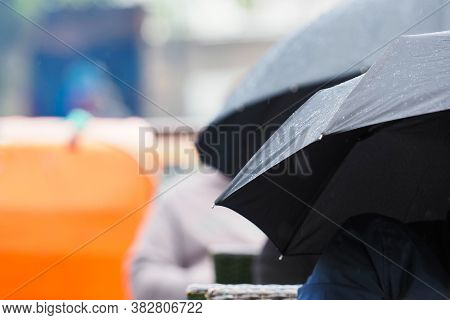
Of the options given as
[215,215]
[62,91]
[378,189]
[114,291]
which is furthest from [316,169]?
[62,91]

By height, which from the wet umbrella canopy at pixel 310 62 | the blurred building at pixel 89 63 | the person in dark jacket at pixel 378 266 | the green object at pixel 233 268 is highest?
the blurred building at pixel 89 63

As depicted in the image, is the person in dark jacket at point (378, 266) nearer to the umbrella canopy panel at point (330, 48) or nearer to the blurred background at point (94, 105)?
the umbrella canopy panel at point (330, 48)

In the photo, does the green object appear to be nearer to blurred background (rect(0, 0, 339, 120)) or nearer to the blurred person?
the blurred person

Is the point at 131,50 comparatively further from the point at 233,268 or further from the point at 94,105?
the point at 233,268

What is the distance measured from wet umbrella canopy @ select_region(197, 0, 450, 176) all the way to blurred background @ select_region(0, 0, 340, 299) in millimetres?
1125

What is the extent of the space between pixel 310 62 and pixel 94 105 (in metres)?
5.48

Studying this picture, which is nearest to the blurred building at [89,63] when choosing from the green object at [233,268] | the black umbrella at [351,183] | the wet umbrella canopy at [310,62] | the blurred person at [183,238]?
the blurred person at [183,238]

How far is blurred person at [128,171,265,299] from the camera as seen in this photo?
3406mm

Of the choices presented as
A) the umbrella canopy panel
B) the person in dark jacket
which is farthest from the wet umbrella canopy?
the person in dark jacket

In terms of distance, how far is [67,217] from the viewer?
4.06 meters

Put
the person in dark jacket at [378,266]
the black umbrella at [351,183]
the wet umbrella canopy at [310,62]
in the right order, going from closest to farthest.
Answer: the person in dark jacket at [378,266] → the black umbrella at [351,183] → the wet umbrella canopy at [310,62]

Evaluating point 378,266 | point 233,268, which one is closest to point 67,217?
point 233,268

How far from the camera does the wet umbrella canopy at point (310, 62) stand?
2824 mm
